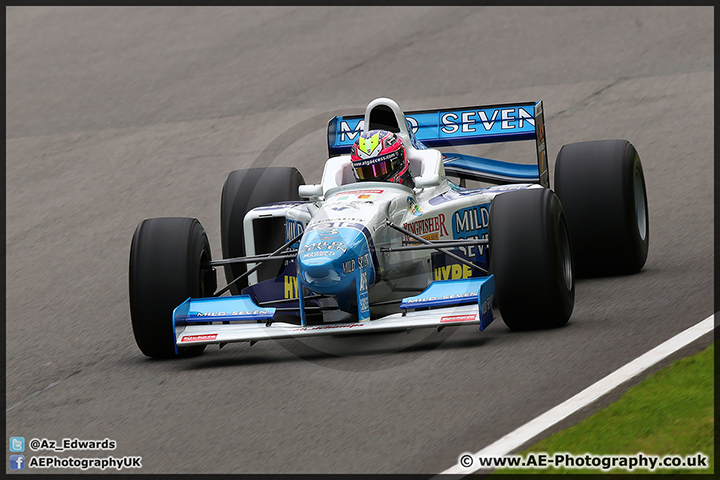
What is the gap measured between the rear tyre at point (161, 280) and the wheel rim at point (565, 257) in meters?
2.91

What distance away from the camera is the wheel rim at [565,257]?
8.52m

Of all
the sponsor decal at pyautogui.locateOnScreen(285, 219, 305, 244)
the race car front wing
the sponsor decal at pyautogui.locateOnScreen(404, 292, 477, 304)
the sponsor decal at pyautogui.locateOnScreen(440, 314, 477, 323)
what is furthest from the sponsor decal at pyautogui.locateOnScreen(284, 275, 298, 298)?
the sponsor decal at pyautogui.locateOnScreen(440, 314, 477, 323)

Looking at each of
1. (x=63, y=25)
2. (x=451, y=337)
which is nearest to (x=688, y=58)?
(x=451, y=337)

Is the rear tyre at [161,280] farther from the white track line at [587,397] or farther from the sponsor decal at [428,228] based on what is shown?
the white track line at [587,397]

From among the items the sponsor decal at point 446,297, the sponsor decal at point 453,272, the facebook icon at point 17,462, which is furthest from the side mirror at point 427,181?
the facebook icon at point 17,462

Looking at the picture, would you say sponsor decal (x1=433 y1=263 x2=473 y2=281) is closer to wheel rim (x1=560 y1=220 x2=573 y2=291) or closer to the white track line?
wheel rim (x1=560 y1=220 x2=573 y2=291)

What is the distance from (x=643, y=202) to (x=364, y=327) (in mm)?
3857

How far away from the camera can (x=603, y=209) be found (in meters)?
10.1

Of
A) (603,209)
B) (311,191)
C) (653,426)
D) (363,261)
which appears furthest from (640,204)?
(653,426)

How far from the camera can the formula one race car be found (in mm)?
8227

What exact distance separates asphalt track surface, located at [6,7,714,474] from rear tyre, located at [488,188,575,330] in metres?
0.21

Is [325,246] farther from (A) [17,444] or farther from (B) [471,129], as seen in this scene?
(B) [471,129]

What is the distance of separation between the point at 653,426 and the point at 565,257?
2870 millimetres

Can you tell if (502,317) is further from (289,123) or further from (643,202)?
(289,123)
